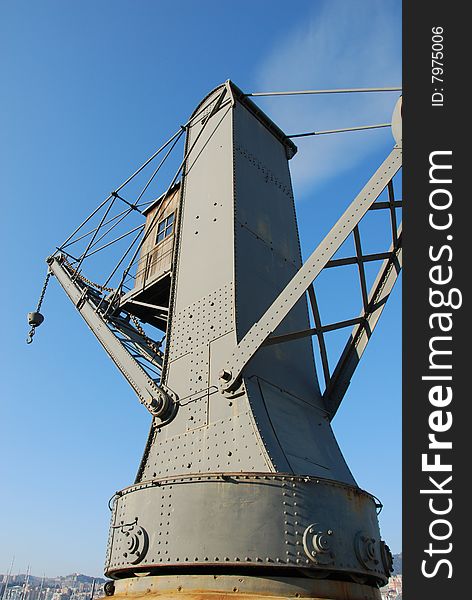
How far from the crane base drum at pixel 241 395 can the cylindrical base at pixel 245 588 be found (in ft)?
0.05

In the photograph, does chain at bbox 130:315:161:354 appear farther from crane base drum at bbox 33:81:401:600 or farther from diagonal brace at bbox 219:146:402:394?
diagonal brace at bbox 219:146:402:394

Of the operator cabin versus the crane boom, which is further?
the operator cabin

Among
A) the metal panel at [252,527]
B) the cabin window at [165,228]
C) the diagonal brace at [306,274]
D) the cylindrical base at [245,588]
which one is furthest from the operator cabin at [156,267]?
the cylindrical base at [245,588]

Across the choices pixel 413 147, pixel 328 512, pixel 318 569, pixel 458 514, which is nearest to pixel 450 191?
pixel 413 147

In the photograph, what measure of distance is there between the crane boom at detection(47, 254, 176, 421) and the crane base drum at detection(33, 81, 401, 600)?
5 cm

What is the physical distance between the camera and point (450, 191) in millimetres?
5371

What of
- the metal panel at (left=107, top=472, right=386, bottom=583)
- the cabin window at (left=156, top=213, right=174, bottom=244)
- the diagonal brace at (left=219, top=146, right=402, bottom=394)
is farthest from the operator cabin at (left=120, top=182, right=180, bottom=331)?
the metal panel at (left=107, top=472, right=386, bottom=583)

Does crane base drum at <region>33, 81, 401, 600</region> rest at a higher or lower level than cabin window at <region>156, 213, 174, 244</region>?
lower

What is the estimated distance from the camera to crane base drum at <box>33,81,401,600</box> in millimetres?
5461

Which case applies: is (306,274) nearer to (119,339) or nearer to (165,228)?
(119,339)

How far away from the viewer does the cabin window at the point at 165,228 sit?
12164mm

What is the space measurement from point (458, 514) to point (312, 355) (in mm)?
5000

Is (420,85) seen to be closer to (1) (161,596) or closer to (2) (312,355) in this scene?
(2) (312,355)

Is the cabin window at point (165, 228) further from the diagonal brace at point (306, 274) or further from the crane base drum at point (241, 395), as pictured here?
the diagonal brace at point (306, 274)
